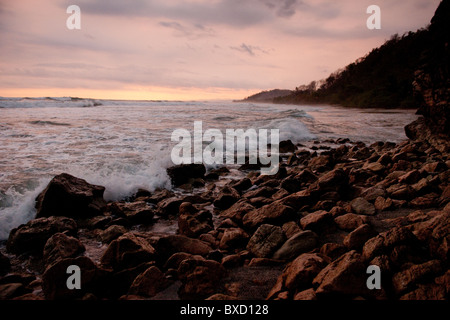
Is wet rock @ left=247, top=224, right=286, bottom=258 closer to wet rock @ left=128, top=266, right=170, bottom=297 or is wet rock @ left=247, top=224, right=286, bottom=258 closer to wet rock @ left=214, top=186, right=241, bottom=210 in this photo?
wet rock @ left=128, top=266, right=170, bottom=297

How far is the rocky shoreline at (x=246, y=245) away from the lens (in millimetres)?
1973

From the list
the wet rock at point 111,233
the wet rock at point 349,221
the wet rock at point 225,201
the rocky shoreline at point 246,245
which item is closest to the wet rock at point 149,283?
the rocky shoreline at point 246,245

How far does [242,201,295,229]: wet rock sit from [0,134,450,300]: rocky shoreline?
0.01m

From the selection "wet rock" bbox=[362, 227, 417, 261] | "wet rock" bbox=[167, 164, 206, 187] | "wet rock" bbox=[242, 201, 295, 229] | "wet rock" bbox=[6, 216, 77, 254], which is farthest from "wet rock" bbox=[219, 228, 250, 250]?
"wet rock" bbox=[167, 164, 206, 187]

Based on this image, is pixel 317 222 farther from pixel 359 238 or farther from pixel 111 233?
pixel 111 233

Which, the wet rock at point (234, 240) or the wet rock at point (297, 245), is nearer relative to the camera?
the wet rock at point (297, 245)

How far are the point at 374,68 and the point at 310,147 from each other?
63.6 meters

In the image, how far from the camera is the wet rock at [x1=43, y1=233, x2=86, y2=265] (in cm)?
285

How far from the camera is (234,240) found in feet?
9.88

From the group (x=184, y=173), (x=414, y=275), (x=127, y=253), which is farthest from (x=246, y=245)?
(x=184, y=173)

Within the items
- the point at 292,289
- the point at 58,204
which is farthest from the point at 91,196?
the point at 292,289

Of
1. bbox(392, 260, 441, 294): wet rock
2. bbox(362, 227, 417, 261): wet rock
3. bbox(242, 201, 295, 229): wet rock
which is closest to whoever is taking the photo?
bbox(392, 260, 441, 294): wet rock

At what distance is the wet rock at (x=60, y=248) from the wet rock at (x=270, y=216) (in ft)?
6.71

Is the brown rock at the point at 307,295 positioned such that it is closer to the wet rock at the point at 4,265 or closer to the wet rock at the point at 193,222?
the wet rock at the point at 193,222
